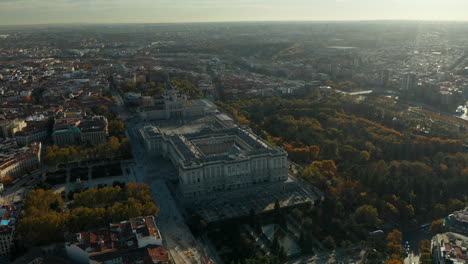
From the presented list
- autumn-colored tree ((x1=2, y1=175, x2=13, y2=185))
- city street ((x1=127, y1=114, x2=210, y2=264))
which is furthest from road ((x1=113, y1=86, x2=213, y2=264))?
autumn-colored tree ((x1=2, y1=175, x2=13, y2=185))

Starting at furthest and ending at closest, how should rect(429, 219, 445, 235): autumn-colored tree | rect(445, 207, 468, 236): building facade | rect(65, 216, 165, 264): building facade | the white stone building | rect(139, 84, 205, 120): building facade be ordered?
rect(139, 84, 205, 120): building facade < the white stone building < rect(429, 219, 445, 235): autumn-colored tree < rect(445, 207, 468, 236): building facade < rect(65, 216, 165, 264): building facade

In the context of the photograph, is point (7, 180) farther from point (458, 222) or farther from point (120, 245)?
point (458, 222)

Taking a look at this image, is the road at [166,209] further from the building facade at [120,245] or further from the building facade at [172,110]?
the building facade at [172,110]

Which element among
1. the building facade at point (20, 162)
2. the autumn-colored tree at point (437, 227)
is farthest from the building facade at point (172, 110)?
the autumn-colored tree at point (437, 227)

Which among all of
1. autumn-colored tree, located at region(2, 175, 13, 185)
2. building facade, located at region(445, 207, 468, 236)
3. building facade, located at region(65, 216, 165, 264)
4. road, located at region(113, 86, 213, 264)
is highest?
building facade, located at region(65, 216, 165, 264)

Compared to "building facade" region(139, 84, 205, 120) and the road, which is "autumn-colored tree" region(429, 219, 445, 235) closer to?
the road

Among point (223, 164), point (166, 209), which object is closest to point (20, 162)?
point (166, 209)

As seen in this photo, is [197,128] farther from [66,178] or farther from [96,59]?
[96,59]

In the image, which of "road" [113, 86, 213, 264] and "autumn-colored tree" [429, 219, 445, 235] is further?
"autumn-colored tree" [429, 219, 445, 235]

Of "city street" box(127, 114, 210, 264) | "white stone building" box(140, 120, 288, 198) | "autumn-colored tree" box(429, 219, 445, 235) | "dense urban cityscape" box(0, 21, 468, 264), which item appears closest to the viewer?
"dense urban cityscape" box(0, 21, 468, 264)

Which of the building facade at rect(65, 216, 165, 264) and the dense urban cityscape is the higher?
the building facade at rect(65, 216, 165, 264)
